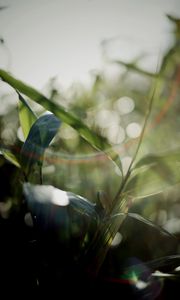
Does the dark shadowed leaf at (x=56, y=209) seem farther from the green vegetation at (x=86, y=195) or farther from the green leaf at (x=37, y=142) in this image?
the green leaf at (x=37, y=142)

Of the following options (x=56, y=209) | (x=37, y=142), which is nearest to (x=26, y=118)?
(x=37, y=142)

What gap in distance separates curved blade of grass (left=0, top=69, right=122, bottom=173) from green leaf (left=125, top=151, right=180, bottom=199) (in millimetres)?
53

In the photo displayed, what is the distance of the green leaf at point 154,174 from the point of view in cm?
43

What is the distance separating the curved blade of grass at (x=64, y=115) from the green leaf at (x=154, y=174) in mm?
53

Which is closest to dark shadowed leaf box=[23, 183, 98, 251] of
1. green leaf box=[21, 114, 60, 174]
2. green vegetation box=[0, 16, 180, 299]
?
green vegetation box=[0, 16, 180, 299]

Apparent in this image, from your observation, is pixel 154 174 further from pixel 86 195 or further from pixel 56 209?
pixel 86 195

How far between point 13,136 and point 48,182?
1.10 feet

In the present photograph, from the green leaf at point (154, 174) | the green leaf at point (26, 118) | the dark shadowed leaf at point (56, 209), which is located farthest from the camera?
the green leaf at point (26, 118)

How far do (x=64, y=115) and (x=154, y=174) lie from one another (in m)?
0.18

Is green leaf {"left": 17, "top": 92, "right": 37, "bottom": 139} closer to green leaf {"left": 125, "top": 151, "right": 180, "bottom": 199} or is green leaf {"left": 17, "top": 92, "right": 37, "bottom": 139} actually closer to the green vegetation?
the green vegetation

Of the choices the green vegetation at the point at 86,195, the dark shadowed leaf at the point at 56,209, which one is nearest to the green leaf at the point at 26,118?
the green vegetation at the point at 86,195

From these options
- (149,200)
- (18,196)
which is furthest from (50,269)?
(149,200)

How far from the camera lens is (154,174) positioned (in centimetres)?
46

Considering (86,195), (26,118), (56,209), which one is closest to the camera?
(56,209)
